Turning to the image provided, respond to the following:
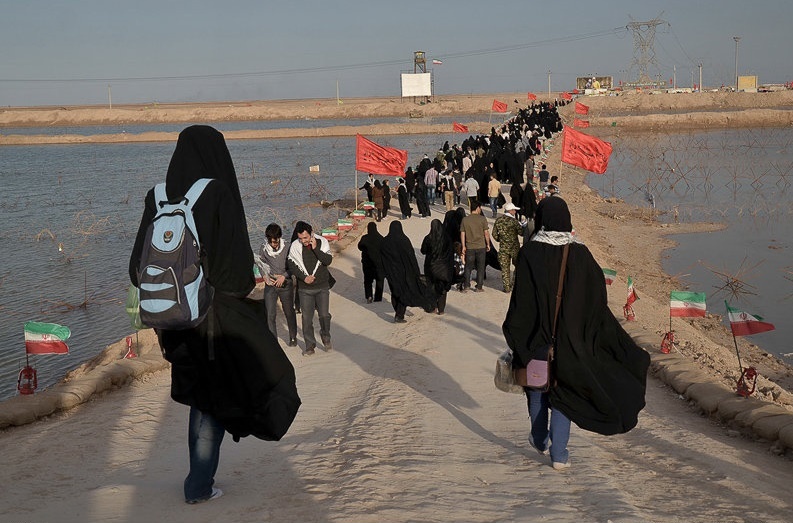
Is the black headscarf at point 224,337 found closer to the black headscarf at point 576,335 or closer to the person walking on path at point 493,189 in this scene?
the black headscarf at point 576,335

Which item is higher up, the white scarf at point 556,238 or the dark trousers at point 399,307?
the white scarf at point 556,238

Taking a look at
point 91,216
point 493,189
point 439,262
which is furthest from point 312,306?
point 91,216

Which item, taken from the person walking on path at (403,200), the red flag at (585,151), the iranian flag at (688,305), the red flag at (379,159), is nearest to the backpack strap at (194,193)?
the iranian flag at (688,305)

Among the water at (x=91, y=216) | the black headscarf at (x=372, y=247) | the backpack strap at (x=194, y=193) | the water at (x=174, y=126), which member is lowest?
the water at (x=91, y=216)

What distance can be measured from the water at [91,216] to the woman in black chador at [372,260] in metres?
4.08

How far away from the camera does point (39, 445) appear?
6.36 m

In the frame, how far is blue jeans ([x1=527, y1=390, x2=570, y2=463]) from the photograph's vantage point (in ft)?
16.2

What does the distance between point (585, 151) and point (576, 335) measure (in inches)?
619

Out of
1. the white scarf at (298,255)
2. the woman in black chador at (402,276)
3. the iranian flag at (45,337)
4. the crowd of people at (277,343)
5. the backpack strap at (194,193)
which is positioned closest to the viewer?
the backpack strap at (194,193)

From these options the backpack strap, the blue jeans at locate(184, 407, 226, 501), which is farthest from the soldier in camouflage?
the backpack strap

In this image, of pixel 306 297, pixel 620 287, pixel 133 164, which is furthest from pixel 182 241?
pixel 133 164

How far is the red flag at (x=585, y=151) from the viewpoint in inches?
775

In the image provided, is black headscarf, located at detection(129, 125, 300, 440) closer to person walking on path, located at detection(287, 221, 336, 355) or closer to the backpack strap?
the backpack strap

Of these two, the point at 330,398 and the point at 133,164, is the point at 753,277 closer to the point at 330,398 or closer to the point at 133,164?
the point at 330,398
